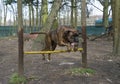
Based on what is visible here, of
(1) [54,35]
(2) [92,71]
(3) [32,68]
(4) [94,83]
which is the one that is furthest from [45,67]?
(4) [94,83]

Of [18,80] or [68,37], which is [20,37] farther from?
[68,37]

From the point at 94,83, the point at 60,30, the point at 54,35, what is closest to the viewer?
the point at 94,83

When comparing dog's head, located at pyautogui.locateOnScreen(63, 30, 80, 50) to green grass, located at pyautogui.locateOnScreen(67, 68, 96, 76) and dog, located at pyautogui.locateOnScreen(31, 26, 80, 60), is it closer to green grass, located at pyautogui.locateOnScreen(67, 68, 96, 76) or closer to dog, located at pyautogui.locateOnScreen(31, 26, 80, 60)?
dog, located at pyautogui.locateOnScreen(31, 26, 80, 60)

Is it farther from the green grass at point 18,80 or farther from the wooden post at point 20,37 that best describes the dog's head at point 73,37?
the green grass at point 18,80

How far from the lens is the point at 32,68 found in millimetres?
8531

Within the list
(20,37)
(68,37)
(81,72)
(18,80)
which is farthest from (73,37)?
(18,80)

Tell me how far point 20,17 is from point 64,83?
180cm

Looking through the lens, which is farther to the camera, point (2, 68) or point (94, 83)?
point (2, 68)

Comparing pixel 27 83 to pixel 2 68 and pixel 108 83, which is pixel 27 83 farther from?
pixel 2 68

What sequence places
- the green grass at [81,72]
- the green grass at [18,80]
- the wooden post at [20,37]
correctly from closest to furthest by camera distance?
1. the green grass at [18,80]
2. the wooden post at [20,37]
3. the green grass at [81,72]

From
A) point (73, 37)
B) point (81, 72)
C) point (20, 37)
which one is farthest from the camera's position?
point (81, 72)

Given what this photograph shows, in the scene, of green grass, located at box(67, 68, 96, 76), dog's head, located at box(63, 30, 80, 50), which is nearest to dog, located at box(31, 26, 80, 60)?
dog's head, located at box(63, 30, 80, 50)

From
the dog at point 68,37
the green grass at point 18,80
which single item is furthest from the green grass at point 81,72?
the green grass at point 18,80

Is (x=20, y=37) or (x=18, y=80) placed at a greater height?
(x=20, y=37)
